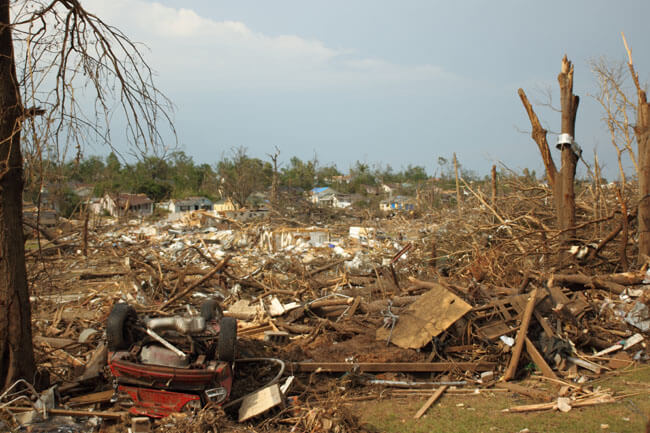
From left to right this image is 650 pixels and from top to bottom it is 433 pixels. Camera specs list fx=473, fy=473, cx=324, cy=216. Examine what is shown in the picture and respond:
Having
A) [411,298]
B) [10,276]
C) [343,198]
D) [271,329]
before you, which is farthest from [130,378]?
[343,198]

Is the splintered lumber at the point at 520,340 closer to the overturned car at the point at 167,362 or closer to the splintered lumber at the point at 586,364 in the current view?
the splintered lumber at the point at 586,364

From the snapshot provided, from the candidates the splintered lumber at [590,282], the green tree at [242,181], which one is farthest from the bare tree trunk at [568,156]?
the green tree at [242,181]

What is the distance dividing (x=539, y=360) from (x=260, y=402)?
11.3 ft

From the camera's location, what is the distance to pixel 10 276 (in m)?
4.24

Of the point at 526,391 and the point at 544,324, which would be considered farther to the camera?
the point at 544,324

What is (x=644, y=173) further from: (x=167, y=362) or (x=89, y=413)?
(x=89, y=413)

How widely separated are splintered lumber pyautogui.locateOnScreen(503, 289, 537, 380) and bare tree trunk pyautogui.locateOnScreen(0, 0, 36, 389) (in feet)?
17.1

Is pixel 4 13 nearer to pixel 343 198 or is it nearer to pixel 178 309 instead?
pixel 178 309

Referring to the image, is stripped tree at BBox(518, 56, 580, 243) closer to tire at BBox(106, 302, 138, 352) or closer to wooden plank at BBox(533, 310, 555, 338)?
wooden plank at BBox(533, 310, 555, 338)

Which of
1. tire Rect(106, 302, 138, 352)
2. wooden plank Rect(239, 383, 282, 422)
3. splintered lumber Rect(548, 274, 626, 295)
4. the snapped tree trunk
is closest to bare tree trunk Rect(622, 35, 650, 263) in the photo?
the snapped tree trunk

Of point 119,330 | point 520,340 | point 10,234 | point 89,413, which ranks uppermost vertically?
point 10,234

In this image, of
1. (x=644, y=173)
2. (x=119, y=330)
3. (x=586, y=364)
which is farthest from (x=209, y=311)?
(x=644, y=173)

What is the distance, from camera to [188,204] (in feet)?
149

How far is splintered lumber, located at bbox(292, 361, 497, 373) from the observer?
5707 millimetres
